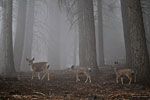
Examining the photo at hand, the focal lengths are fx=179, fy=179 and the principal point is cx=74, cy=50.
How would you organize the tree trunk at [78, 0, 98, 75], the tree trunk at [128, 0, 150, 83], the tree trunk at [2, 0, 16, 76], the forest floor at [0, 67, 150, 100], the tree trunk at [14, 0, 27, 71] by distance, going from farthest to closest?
the tree trunk at [14, 0, 27, 71]
the tree trunk at [2, 0, 16, 76]
the tree trunk at [78, 0, 98, 75]
the tree trunk at [128, 0, 150, 83]
the forest floor at [0, 67, 150, 100]

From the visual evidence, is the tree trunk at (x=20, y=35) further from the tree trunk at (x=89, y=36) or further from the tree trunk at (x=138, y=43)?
the tree trunk at (x=138, y=43)

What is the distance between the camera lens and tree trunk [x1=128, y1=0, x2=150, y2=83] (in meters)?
7.46

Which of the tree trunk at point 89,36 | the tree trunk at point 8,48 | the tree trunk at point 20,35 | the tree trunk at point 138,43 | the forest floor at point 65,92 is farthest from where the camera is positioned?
the tree trunk at point 20,35

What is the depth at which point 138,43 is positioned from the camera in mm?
7684

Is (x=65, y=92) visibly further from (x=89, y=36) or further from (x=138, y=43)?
(x=89, y=36)

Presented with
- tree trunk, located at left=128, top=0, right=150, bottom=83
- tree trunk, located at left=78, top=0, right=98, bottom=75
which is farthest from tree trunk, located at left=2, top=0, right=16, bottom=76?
tree trunk, located at left=128, top=0, right=150, bottom=83

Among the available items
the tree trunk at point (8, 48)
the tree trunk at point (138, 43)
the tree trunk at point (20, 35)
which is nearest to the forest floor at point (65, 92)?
the tree trunk at point (138, 43)

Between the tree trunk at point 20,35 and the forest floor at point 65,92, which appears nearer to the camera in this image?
the forest floor at point 65,92

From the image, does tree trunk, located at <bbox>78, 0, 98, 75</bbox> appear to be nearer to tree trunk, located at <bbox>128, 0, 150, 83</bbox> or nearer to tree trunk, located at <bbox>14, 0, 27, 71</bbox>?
tree trunk, located at <bbox>128, 0, 150, 83</bbox>

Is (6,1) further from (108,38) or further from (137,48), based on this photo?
(108,38)

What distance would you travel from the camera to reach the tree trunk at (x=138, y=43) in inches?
294

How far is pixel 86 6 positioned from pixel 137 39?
3792 mm

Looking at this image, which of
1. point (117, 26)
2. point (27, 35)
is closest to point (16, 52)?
point (27, 35)

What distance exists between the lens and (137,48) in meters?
7.63
